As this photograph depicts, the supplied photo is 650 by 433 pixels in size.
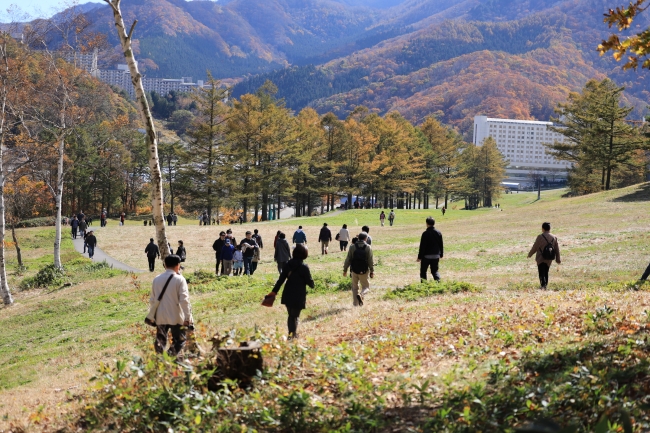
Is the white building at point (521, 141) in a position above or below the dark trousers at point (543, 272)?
above

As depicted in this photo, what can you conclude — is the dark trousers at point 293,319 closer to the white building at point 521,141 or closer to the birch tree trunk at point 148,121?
the birch tree trunk at point 148,121

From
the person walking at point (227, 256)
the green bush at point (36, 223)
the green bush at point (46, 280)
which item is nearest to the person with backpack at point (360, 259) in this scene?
the person walking at point (227, 256)

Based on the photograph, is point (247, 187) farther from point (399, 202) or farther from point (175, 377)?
point (175, 377)

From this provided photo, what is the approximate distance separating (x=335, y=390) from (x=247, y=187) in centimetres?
5040

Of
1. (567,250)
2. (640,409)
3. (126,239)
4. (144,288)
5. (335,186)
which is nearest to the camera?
(640,409)

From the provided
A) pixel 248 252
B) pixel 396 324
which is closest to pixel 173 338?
pixel 396 324

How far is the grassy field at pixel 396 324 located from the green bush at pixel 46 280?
60 centimetres

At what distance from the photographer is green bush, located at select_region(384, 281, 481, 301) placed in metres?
13.7

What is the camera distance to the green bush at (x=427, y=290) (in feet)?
45.0

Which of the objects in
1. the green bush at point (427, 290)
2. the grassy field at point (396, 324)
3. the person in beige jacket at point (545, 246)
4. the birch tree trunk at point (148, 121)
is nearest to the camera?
the grassy field at point (396, 324)

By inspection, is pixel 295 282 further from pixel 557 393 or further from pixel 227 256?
pixel 227 256

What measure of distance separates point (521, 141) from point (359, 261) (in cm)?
18444

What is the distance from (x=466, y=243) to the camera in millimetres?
30516

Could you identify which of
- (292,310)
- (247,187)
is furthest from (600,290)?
(247,187)
